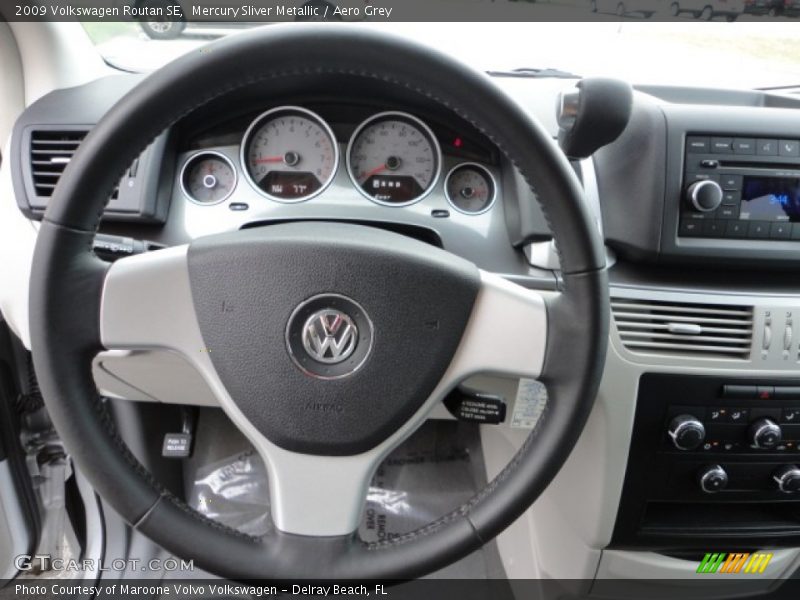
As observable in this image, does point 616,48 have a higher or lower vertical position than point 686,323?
higher

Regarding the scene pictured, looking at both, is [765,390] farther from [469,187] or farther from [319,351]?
[319,351]

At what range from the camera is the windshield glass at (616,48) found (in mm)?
1423

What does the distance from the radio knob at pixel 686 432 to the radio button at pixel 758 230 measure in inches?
13.8

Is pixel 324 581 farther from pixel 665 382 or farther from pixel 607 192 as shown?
pixel 607 192

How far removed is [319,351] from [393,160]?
0.57 meters

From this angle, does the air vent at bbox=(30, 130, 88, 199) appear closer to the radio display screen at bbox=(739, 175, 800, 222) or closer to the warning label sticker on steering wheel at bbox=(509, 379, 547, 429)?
the warning label sticker on steering wheel at bbox=(509, 379, 547, 429)

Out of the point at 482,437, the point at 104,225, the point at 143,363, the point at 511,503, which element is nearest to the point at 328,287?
the point at 511,503

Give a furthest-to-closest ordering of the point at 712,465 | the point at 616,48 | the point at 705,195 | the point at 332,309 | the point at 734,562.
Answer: the point at 616,48, the point at 734,562, the point at 712,465, the point at 705,195, the point at 332,309

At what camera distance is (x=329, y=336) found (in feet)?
2.69

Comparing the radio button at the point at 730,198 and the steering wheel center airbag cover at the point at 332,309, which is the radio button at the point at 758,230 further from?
the steering wheel center airbag cover at the point at 332,309

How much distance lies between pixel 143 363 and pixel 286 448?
1.43 feet

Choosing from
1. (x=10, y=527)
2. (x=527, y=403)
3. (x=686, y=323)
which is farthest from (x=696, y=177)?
(x=10, y=527)

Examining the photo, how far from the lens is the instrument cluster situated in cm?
125

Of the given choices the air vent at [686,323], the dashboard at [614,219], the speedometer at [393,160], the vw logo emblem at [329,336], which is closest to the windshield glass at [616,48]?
the dashboard at [614,219]
